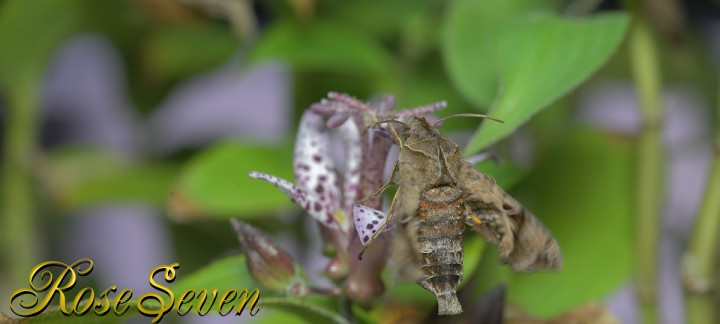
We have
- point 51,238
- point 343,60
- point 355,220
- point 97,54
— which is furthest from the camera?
point 97,54

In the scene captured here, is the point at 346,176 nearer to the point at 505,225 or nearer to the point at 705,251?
the point at 505,225

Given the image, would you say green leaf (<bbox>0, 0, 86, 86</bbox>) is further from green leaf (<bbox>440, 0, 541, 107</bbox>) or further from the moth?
the moth

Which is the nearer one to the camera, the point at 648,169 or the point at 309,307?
the point at 309,307

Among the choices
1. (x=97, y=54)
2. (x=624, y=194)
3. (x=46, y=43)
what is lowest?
(x=624, y=194)

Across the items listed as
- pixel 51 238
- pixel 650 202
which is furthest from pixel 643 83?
pixel 51 238

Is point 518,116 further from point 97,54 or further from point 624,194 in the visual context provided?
point 97,54

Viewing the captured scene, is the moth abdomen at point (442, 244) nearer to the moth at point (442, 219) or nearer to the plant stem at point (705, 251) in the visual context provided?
the moth at point (442, 219)

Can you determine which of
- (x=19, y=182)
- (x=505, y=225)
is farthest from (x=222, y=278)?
(x=19, y=182)
